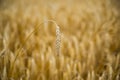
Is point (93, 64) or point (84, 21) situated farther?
point (84, 21)

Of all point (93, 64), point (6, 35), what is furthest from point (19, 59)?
point (93, 64)

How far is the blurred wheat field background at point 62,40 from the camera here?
1.56m

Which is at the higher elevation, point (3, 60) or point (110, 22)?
point (110, 22)

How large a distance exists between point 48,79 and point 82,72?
22 cm

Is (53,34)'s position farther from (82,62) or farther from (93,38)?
(82,62)

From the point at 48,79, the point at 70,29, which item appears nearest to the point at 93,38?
the point at 70,29

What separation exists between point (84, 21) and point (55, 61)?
31.3 inches

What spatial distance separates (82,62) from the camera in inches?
69.4

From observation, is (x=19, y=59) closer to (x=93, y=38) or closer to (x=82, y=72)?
(x=82, y=72)

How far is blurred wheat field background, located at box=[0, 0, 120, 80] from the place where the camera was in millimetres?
1560

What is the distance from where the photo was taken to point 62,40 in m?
1.96

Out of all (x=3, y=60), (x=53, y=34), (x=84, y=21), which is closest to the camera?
(x=3, y=60)

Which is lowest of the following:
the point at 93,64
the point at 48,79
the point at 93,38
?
the point at 48,79

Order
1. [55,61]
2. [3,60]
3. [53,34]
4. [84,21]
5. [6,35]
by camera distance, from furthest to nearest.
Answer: [84,21] < [53,34] < [6,35] < [55,61] < [3,60]
